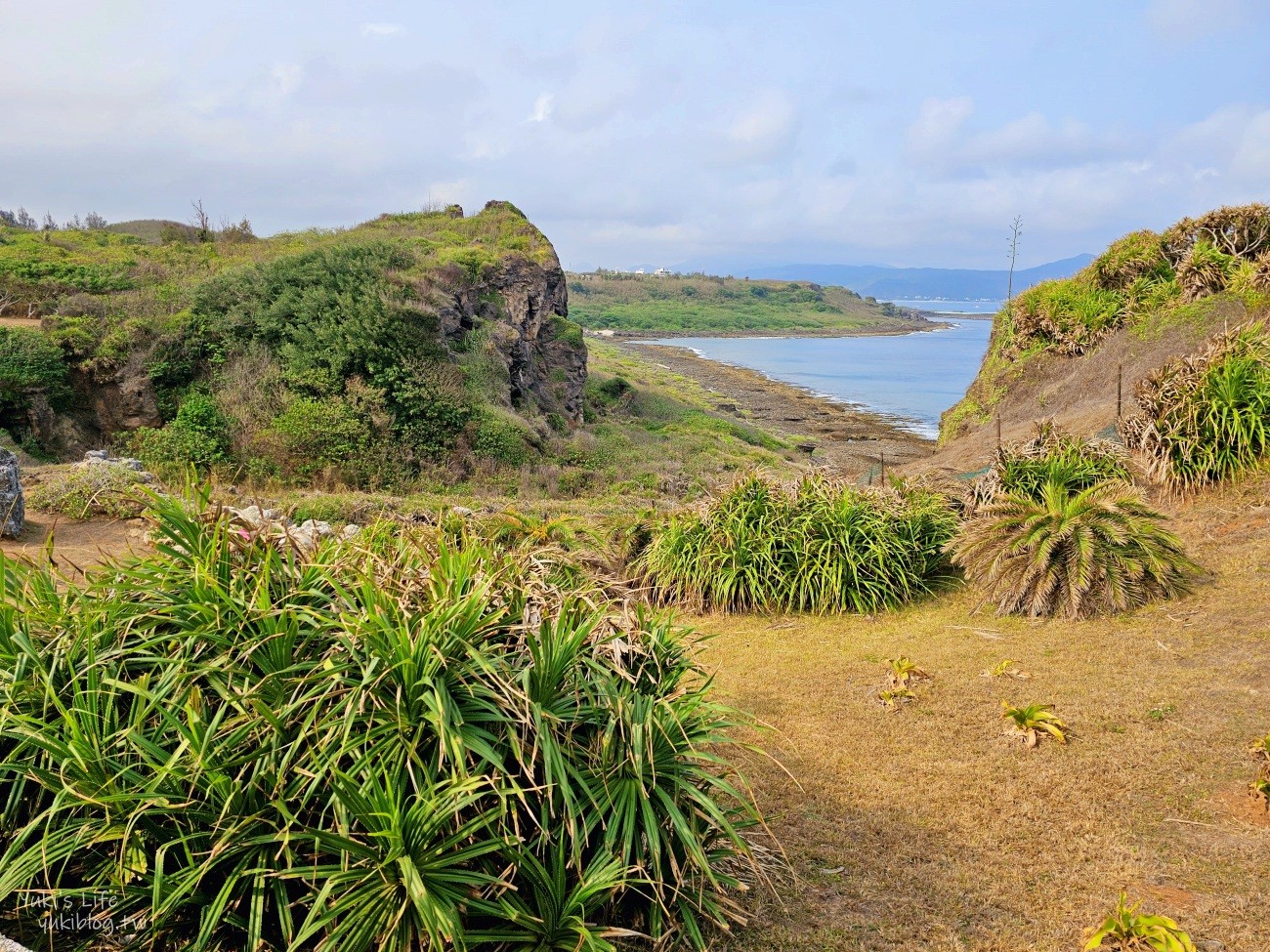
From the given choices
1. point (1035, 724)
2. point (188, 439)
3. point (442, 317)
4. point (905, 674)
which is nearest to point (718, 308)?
point (442, 317)

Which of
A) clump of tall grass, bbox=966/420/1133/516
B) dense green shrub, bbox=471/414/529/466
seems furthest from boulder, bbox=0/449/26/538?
dense green shrub, bbox=471/414/529/466

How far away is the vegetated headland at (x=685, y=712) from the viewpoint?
2.93 metres

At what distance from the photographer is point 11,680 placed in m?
3.31

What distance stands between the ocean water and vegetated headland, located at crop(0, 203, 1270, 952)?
99.4 feet

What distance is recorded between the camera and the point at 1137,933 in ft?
10.7

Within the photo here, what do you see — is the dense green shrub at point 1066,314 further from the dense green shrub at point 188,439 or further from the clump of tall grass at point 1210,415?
the dense green shrub at point 188,439

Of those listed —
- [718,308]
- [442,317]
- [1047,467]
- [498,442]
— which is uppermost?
[718,308]

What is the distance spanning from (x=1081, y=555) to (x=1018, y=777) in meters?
3.11

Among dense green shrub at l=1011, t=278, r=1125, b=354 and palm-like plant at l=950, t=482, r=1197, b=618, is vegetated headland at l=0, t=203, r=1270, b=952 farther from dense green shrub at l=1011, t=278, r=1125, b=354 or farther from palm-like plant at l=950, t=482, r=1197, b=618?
dense green shrub at l=1011, t=278, r=1125, b=354

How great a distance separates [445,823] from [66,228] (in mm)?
40184

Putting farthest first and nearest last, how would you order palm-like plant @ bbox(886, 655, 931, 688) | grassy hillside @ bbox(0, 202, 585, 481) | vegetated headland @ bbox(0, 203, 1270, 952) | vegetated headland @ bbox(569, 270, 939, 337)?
vegetated headland @ bbox(569, 270, 939, 337) < grassy hillside @ bbox(0, 202, 585, 481) < palm-like plant @ bbox(886, 655, 931, 688) < vegetated headland @ bbox(0, 203, 1270, 952)

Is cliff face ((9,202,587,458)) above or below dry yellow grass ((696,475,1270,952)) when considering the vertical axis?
Result: above

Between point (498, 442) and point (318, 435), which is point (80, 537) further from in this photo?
point (498, 442)

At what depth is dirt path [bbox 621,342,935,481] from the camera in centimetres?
3494
